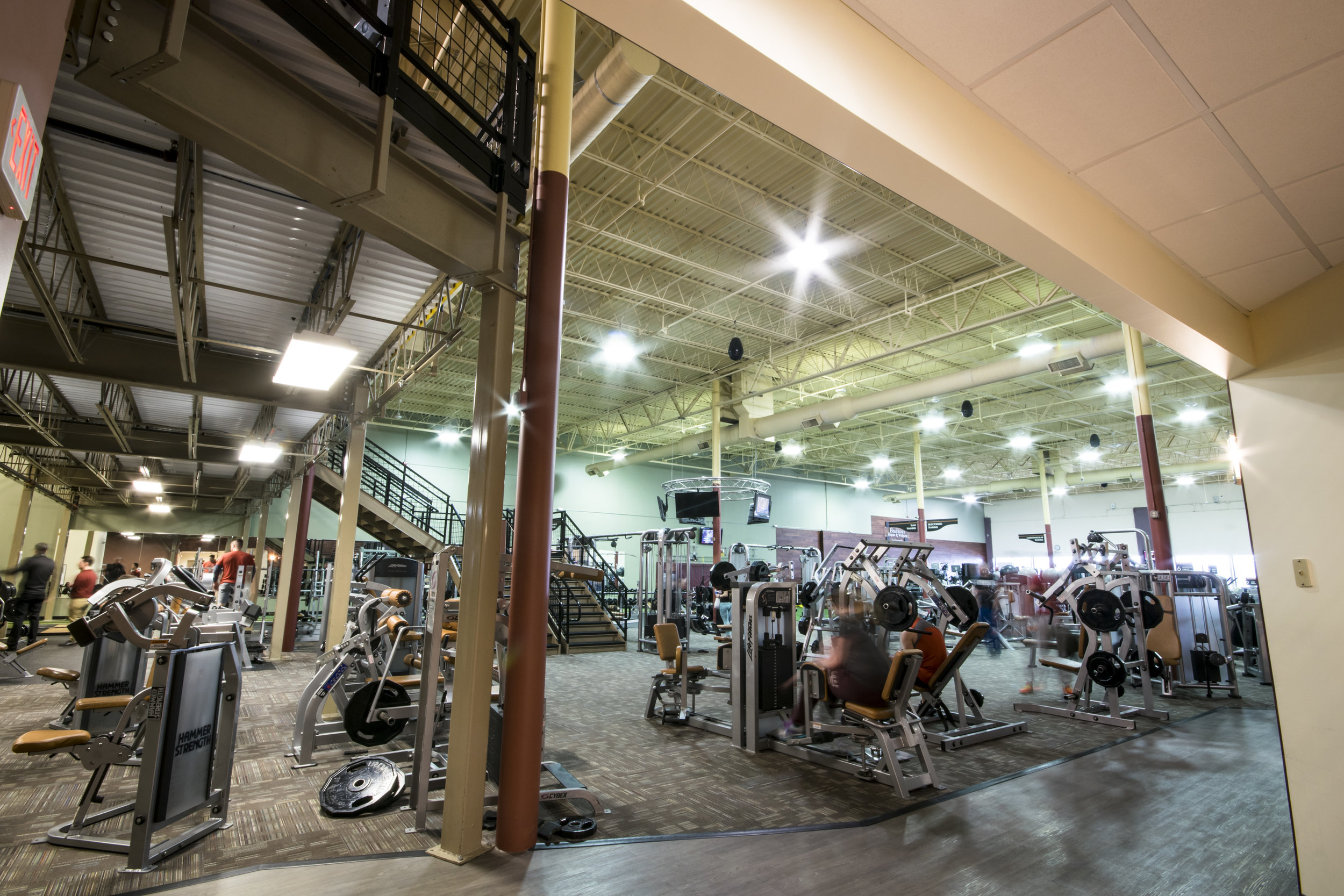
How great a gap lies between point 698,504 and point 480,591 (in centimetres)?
1124

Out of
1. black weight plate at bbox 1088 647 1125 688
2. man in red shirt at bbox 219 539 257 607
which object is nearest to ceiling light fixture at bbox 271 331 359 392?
man in red shirt at bbox 219 539 257 607

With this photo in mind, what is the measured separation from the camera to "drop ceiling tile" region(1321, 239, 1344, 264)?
2723 millimetres

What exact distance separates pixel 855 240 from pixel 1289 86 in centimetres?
791

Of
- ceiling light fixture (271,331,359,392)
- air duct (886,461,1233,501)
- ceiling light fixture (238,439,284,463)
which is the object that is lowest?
ceiling light fixture (238,439,284,463)

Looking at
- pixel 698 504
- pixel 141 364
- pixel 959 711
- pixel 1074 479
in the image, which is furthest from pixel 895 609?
pixel 1074 479

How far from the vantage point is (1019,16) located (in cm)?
180

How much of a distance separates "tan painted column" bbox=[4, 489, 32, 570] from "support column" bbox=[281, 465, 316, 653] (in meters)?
9.43

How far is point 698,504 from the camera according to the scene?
47.7 feet

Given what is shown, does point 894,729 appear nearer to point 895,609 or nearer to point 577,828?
point 895,609

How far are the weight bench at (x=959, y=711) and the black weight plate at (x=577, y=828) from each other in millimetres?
2927

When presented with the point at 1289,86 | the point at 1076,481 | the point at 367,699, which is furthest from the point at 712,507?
the point at 1076,481

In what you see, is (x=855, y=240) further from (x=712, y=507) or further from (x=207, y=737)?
(x=207, y=737)

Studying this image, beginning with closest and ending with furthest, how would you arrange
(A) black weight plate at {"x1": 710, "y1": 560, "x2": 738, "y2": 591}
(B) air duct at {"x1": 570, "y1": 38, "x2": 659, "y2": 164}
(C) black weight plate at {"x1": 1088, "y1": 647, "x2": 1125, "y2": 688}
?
(B) air duct at {"x1": 570, "y1": 38, "x2": 659, "y2": 164} → (C) black weight plate at {"x1": 1088, "y1": 647, "x2": 1125, "y2": 688} → (A) black weight plate at {"x1": 710, "y1": 560, "x2": 738, "y2": 591}

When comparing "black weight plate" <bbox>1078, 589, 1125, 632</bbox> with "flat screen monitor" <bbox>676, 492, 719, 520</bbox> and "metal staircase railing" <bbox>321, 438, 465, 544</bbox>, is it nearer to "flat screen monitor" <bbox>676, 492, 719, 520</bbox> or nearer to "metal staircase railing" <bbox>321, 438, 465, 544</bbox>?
"flat screen monitor" <bbox>676, 492, 719, 520</bbox>
